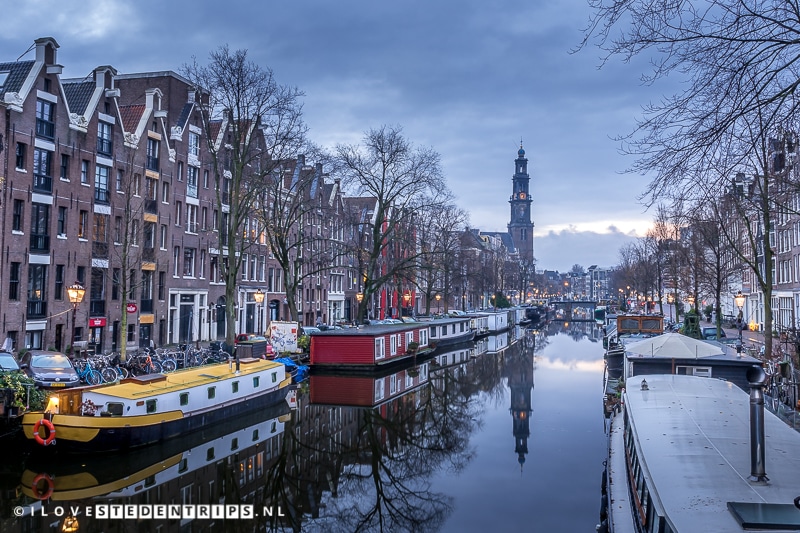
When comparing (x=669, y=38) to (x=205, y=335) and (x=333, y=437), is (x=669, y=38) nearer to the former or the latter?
(x=333, y=437)

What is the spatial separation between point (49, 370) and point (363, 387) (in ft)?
51.4

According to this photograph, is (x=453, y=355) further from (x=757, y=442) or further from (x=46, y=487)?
(x=757, y=442)

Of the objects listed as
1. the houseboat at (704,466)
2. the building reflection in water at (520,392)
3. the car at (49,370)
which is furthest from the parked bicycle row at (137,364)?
the houseboat at (704,466)

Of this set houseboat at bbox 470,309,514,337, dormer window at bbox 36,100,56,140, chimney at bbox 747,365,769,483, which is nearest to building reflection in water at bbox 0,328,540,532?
chimney at bbox 747,365,769,483

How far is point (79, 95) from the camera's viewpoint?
40.6 metres

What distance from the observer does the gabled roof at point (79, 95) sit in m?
40.0

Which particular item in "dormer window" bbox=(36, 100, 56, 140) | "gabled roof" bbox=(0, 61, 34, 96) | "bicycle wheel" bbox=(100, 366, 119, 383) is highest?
"gabled roof" bbox=(0, 61, 34, 96)

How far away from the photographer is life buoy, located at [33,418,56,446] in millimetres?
18641

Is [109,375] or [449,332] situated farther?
[449,332]

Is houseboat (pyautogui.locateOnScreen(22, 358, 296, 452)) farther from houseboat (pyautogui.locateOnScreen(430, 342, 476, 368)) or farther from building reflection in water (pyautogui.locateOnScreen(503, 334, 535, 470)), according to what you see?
houseboat (pyautogui.locateOnScreen(430, 342, 476, 368))

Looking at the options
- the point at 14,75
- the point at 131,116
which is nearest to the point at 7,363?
the point at 14,75

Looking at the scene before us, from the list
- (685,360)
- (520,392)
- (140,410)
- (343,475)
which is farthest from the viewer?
(520,392)

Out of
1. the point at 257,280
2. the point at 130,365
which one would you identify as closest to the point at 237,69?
the point at 130,365

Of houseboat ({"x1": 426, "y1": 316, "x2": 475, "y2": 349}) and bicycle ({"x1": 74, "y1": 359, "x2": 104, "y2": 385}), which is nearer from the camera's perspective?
bicycle ({"x1": 74, "y1": 359, "x2": 104, "y2": 385})
